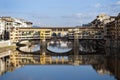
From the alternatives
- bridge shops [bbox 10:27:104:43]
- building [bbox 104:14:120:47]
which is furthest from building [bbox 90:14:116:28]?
bridge shops [bbox 10:27:104:43]

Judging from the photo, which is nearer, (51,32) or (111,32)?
(111,32)

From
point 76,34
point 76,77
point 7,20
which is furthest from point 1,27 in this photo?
point 76,77

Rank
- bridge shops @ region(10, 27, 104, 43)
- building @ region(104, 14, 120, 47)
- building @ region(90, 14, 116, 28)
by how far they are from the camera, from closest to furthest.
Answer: building @ region(104, 14, 120, 47), bridge shops @ region(10, 27, 104, 43), building @ region(90, 14, 116, 28)

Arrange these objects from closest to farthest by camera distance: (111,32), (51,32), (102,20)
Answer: (111,32)
(51,32)
(102,20)

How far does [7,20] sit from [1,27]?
25.0 feet

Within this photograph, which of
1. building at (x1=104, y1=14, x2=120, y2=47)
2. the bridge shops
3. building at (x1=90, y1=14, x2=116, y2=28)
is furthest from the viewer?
building at (x1=90, y1=14, x2=116, y2=28)

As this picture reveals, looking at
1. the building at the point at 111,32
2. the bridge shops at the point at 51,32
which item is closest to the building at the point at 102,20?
the building at the point at 111,32

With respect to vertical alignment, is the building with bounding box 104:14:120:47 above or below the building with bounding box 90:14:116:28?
below

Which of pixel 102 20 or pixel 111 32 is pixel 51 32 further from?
pixel 102 20

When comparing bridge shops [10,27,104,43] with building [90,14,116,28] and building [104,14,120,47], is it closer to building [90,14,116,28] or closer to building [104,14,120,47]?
building [104,14,120,47]

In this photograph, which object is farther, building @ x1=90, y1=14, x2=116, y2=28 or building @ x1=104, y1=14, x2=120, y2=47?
building @ x1=90, y1=14, x2=116, y2=28

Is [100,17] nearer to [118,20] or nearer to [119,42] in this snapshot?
[118,20]

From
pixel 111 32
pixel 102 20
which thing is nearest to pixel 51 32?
pixel 111 32

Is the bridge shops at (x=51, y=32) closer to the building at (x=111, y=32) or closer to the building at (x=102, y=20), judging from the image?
the building at (x=111, y=32)
